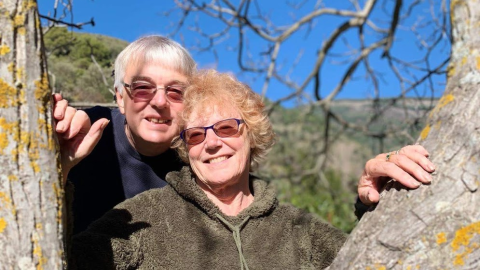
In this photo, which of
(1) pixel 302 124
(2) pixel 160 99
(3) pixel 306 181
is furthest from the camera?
(3) pixel 306 181

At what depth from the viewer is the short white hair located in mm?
2607

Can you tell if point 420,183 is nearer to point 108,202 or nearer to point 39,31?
point 39,31

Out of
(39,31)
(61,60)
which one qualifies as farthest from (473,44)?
(61,60)

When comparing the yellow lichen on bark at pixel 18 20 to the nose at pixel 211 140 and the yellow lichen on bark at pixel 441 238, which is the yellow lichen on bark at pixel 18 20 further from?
the yellow lichen on bark at pixel 441 238

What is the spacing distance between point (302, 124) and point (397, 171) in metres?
6.32

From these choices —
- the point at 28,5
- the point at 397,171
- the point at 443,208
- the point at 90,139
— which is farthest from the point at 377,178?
the point at 28,5

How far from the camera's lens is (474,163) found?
1.43m

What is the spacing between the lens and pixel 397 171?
1.57 metres

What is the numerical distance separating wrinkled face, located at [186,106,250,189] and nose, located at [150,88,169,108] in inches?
15.2

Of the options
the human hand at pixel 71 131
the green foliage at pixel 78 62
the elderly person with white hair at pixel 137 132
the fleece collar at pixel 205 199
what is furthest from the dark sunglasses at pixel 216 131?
the green foliage at pixel 78 62

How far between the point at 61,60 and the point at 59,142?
76.1 inches

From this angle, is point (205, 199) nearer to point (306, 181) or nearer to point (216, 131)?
point (216, 131)

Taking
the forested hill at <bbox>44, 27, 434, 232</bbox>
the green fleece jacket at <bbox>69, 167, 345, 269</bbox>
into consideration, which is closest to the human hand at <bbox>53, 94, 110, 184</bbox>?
the green fleece jacket at <bbox>69, 167, 345, 269</bbox>

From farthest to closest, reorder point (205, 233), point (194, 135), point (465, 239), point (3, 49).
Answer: point (194, 135) < point (205, 233) < point (465, 239) < point (3, 49)
